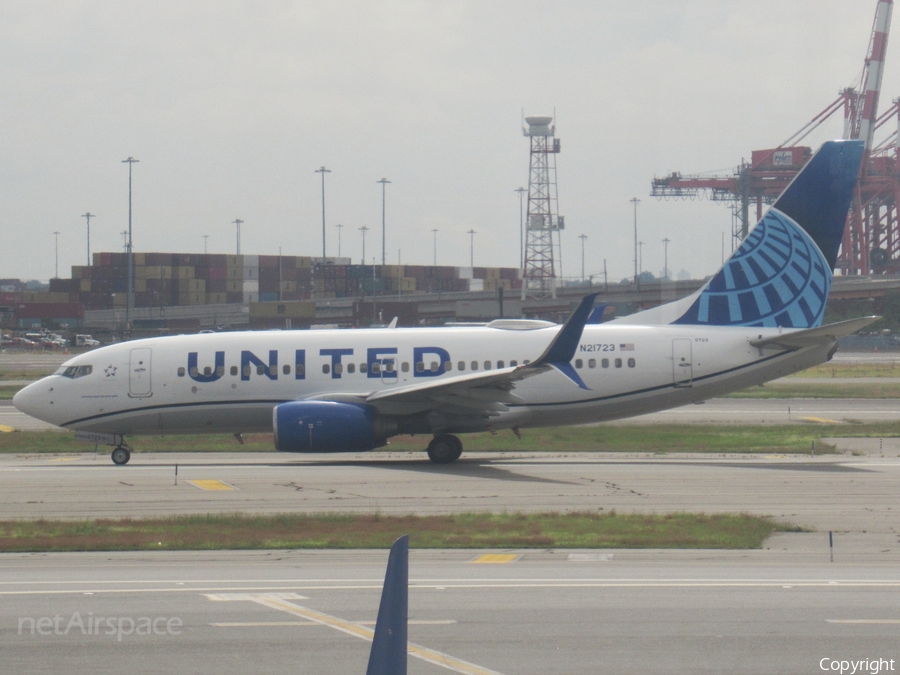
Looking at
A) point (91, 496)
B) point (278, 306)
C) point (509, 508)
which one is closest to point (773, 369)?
point (509, 508)

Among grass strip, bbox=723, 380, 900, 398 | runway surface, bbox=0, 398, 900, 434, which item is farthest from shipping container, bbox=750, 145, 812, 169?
runway surface, bbox=0, 398, 900, 434

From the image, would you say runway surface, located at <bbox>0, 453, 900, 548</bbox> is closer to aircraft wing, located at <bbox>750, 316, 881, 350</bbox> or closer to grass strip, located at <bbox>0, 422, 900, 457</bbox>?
grass strip, located at <bbox>0, 422, 900, 457</bbox>

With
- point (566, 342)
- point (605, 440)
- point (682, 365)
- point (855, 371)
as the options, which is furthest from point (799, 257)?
point (855, 371)

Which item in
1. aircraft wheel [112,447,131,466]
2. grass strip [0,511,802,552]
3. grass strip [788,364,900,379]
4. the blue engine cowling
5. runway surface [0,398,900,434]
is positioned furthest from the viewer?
grass strip [788,364,900,379]

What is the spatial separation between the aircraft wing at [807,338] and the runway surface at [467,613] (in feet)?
36.9

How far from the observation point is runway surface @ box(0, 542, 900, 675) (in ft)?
28.7

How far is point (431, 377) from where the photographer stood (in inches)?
1017

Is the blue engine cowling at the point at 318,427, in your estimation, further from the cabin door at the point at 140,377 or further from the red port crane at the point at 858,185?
the red port crane at the point at 858,185

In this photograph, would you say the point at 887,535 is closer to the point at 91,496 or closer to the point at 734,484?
the point at 734,484

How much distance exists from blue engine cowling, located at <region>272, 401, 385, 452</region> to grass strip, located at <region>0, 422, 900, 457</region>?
4.91 meters

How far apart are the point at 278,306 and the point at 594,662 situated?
235 feet

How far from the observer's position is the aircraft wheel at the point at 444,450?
82.7ft

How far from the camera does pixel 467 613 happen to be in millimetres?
10336

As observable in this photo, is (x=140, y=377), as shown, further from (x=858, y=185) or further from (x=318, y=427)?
(x=858, y=185)
